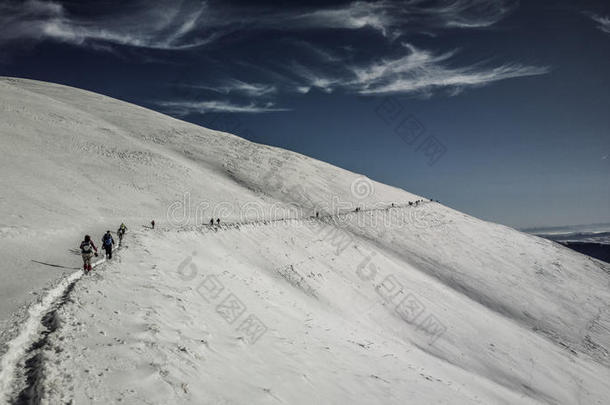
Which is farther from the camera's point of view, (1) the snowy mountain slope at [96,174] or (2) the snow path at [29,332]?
(1) the snowy mountain slope at [96,174]

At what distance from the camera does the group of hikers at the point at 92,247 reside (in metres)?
11.5

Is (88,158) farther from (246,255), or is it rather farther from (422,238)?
(422,238)

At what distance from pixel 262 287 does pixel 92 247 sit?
8008 mm

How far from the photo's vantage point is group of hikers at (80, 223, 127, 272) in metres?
11.5

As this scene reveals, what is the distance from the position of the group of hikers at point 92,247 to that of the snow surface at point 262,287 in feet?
2.30

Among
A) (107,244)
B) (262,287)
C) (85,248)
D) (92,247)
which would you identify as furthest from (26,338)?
(262,287)

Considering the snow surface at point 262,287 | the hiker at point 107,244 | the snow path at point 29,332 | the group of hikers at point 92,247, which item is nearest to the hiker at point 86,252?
the group of hikers at point 92,247

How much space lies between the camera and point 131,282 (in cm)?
1150

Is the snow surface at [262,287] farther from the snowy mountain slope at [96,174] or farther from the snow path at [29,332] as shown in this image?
the snowy mountain slope at [96,174]

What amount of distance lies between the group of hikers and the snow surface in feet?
2.30

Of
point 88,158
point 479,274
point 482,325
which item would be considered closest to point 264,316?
point 482,325

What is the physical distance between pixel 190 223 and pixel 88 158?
18.5 metres

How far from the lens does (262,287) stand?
16.4 meters

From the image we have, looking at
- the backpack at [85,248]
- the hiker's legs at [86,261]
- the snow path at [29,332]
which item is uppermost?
the backpack at [85,248]
